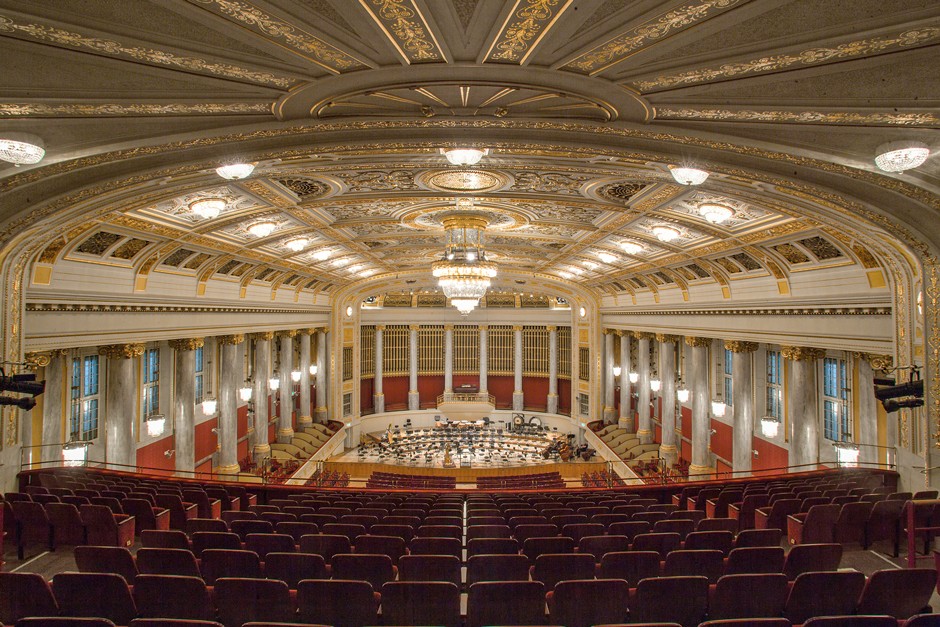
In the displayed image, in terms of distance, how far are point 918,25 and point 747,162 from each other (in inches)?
132

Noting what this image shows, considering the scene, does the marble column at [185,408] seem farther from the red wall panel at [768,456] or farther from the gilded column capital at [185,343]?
the red wall panel at [768,456]

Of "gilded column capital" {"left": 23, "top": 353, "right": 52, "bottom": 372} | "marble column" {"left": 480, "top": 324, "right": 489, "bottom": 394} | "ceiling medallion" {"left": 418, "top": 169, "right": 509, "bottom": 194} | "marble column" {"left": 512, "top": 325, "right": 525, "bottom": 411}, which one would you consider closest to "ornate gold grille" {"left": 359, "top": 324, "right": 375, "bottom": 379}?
"marble column" {"left": 480, "top": 324, "right": 489, "bottom": 394}

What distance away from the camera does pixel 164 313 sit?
1332 cm

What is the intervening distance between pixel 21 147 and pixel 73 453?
7.40 metres

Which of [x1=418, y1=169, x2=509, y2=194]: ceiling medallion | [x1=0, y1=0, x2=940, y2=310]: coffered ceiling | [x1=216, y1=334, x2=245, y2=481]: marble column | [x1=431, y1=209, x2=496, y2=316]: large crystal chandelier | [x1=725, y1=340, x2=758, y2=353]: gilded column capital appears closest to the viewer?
[x1=0, y1=0, x2=940, y2=310]: coffered ceiling

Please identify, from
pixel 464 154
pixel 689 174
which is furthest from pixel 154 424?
pixel 689 174

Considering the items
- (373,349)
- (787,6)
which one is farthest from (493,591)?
(373,349)

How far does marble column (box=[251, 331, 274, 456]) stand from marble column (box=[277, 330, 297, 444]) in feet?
7.51

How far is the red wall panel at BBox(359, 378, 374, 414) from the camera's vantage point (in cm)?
3334

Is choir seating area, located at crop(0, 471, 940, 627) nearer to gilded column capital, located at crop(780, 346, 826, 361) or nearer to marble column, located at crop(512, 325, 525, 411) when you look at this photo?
gilded column capital, located at crop(780, 346, 826, 361)

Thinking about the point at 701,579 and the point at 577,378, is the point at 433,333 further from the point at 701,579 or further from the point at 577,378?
the point at 701,579

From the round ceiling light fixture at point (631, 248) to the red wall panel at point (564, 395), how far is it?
19031mm

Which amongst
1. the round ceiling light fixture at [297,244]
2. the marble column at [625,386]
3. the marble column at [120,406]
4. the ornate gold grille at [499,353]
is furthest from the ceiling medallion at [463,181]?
the ornate gold grille at [499,353]

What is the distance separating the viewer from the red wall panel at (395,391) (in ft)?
112
